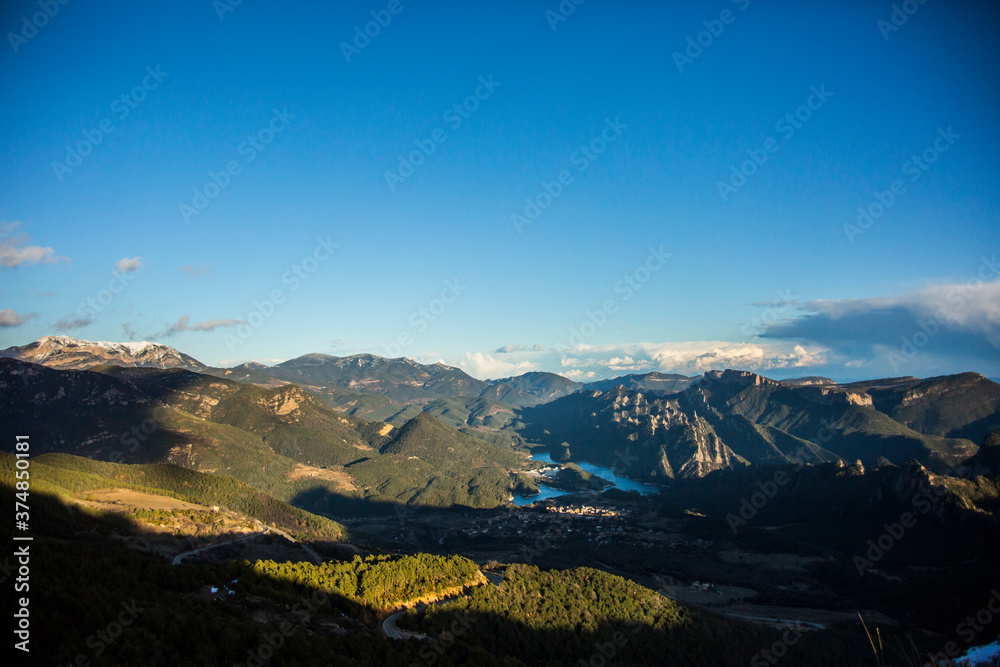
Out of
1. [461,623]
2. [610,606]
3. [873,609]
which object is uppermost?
[461,623]

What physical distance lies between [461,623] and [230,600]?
28.8m

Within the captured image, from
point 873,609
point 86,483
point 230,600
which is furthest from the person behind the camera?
point 86,483

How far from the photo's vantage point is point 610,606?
87.4 metres

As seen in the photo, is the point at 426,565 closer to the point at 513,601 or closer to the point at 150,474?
the point at 513,601

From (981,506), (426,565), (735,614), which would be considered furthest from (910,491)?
(426,565)

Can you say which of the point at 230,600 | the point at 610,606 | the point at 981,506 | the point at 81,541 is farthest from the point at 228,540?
the point at 981,506

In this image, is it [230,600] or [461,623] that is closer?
[230,600]

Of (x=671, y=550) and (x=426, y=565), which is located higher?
(x=426, y=565)

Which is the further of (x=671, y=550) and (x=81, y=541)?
(x=671, y=550)

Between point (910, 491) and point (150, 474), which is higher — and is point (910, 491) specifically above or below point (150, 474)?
below

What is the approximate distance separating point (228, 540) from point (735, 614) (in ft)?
325

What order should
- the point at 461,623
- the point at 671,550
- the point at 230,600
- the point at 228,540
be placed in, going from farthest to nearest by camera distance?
the point at 671,550
the point at 228,540
the point at 461,623
the point at 230,600

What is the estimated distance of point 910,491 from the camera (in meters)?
166

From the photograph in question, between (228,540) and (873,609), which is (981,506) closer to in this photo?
(873,609)
